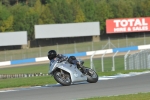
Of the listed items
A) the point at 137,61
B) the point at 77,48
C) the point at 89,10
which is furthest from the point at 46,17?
the point at 137,61

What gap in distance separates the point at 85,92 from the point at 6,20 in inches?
2243

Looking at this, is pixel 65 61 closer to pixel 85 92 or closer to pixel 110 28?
pixel 85 92

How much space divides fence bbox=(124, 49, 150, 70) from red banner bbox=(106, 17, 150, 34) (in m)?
39.2

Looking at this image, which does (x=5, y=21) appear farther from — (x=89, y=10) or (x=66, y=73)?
(x=66, y=73)

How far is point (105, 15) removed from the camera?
7119cm

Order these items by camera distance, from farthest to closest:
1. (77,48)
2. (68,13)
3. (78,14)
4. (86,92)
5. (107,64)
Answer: (68,13) < (78,14) < (77,48) < (107,64) < (86,92)

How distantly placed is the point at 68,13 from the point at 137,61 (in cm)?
4514

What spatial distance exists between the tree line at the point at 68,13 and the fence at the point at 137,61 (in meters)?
42.4

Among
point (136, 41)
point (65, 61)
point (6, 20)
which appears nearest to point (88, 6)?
point (6, 20)

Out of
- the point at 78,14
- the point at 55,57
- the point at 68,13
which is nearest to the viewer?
the point at 55,57

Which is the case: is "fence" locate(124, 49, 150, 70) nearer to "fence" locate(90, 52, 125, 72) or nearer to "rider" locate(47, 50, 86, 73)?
"fence" locate(90, 52, 125, 72)

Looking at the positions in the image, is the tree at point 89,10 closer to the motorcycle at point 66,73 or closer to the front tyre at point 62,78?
the motorcycle at point 66,73

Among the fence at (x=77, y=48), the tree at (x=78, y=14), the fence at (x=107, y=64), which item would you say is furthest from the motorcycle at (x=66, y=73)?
the tree at (x=78, y=14)

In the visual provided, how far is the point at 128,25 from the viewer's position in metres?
64.9
